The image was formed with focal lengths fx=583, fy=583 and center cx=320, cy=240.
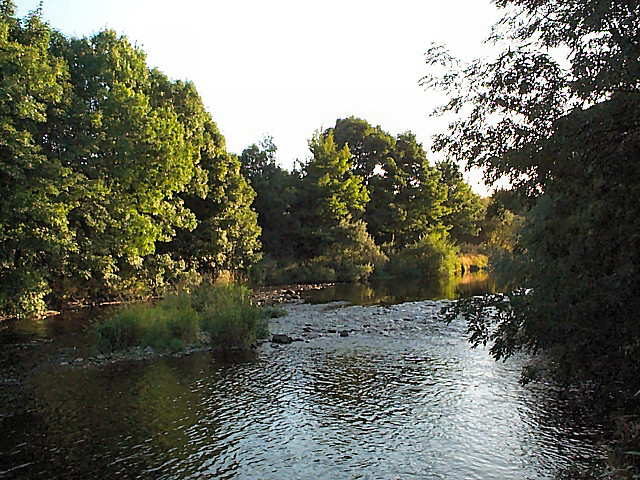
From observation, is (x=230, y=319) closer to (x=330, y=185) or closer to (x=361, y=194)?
(x=330, y=185)

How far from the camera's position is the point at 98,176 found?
25922 millimetres

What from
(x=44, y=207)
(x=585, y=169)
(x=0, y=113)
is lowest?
(x=585, y=169)

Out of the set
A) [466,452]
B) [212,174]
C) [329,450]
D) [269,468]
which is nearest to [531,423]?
[466,452]

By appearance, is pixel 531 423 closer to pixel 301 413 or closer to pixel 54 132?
pixel 301 413

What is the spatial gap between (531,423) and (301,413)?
4277 mm

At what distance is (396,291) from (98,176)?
57.6 ft

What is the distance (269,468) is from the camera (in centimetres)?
880

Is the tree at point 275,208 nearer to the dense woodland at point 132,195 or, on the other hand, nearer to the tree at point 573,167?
the dense woodland at point 132,195

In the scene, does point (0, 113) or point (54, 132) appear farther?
point (54, 132)

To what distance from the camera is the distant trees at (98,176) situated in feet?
69.1

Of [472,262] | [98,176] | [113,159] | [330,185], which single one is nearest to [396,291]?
[330,185]

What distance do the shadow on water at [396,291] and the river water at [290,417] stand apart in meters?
12.0

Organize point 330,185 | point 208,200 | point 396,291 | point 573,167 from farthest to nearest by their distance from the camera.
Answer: point 330,185, point 208,200, point 396,291, point 573,167

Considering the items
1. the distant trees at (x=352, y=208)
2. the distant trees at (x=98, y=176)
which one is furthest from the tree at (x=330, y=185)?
the distant trees at (x=98, y=176)
